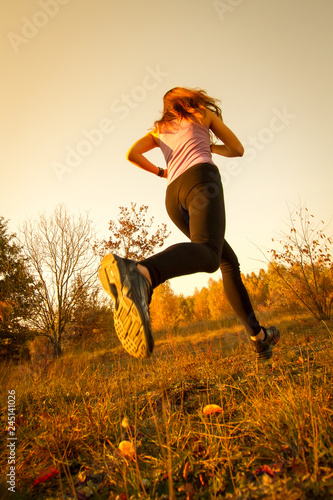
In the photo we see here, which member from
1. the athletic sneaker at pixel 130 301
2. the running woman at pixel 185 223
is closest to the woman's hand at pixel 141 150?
the running woman at pixel 185 223

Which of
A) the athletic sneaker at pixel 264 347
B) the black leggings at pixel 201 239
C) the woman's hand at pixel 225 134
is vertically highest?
the woman's hand at pixel 225 134

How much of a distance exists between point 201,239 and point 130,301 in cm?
57

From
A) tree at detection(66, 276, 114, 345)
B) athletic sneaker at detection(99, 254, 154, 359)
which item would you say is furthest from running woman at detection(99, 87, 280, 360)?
tree at detection(66, 276, 114, 345)

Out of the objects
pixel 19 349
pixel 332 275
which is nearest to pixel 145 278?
pixel 332 275

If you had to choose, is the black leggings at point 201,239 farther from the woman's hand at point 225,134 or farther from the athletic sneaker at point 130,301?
the woman's hand at point 225,134

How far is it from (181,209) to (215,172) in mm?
337

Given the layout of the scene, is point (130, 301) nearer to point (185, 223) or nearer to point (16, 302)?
point (185, 223)

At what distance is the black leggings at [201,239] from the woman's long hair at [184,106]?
461 millimetres

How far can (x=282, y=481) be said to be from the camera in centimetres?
66

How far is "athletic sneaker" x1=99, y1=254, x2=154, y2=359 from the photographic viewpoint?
1055mm

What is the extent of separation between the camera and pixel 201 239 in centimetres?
143

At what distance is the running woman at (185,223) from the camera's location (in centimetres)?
109

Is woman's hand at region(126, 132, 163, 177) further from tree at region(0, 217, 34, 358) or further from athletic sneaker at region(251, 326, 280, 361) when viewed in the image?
tree at region(0, 217, 34, 358)

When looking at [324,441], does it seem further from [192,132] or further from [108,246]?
[108,246]
